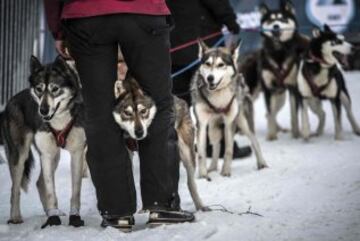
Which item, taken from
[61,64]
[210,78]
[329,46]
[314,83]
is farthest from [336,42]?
[61,64]

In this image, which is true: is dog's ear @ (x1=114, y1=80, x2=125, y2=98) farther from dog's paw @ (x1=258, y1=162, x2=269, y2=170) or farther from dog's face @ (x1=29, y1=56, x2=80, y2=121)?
dog's paw @ (x1=258, y1=162, x2=269, y2=170)

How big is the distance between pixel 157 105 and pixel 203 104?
7.08 ft

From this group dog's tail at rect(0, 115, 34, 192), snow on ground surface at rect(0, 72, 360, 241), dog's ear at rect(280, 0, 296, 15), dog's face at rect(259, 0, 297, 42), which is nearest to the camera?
snow on ground surface at rect(0, 72, 360, 241)

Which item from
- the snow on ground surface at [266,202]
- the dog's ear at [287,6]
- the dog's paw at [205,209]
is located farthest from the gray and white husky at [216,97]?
the dog's ear at [287,6]

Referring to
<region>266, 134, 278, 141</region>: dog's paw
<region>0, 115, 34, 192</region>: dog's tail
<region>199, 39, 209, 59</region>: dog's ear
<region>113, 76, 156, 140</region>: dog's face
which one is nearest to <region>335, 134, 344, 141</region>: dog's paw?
<region>266, 134, 278, 141</region>: dog's paw

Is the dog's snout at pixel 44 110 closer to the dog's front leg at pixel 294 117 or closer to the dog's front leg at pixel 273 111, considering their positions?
the dog's front leg at pixel 273 111

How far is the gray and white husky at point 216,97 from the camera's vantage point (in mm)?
5023

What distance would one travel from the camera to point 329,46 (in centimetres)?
685

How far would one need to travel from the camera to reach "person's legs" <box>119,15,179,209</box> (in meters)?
2.90

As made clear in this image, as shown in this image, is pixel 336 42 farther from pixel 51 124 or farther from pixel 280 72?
pixel 51 124

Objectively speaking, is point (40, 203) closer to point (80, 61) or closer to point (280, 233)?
point (80, 61)

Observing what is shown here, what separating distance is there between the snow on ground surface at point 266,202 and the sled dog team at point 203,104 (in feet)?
0.68

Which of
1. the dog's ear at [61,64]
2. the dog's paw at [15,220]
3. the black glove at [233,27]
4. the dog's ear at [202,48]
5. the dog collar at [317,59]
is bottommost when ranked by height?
the dog's paw at [15,220]

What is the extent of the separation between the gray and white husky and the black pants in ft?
6.44
